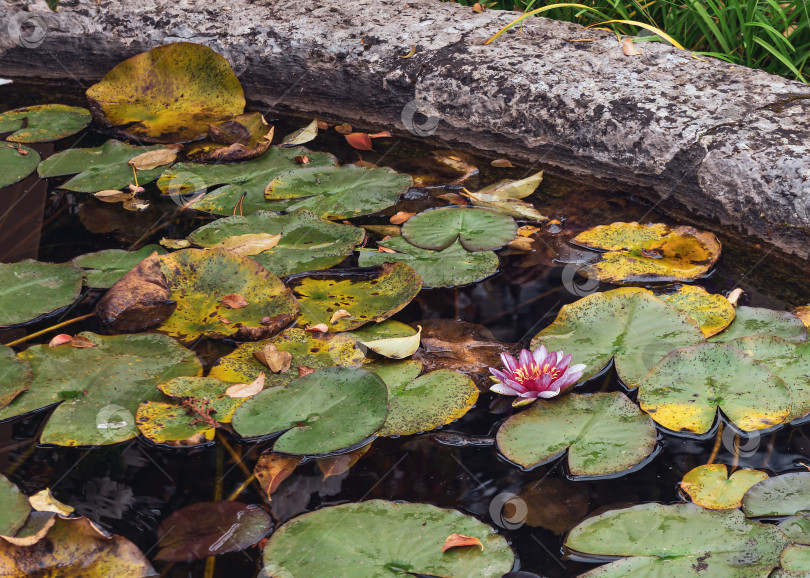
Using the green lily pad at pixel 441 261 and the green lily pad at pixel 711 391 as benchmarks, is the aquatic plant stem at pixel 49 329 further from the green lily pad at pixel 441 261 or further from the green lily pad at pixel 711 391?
the green lily pad at pixel 711 391

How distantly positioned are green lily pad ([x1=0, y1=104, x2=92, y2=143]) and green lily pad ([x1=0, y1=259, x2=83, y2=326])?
2.80ft

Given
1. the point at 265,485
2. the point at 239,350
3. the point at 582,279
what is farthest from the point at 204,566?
the point at 582,279

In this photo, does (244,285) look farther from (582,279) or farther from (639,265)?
(639,265)

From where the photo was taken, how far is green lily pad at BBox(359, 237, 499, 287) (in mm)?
1652

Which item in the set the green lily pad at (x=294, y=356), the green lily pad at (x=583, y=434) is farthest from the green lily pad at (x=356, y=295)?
the green lily pad at (x=583, y=434)

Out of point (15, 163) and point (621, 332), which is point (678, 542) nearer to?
point (621, 332)

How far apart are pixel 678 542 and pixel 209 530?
2.47 feet

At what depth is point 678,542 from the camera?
1.02 meters

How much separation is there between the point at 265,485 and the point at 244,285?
0.55 m

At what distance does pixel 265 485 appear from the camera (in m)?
1.17

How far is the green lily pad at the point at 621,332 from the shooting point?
1.38 m

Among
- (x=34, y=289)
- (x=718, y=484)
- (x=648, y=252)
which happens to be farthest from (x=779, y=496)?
(x=34, y=289)

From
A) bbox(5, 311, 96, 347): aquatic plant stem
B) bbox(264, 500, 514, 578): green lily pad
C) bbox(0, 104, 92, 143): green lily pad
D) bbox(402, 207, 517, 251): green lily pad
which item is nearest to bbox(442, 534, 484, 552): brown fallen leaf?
bbox(264, 500, 514, 578): green lily pad

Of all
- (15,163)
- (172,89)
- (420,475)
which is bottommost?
(420,475)
